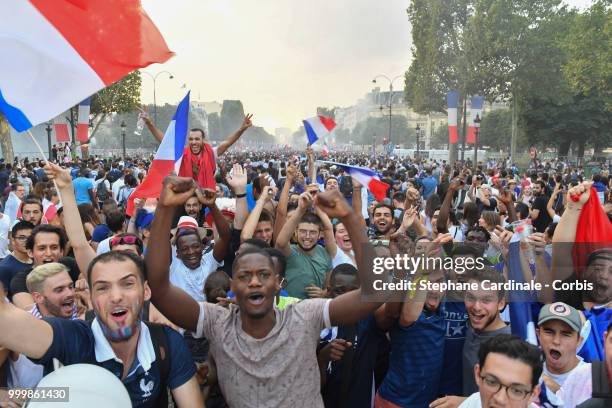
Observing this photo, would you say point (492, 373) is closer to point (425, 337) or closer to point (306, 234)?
point (425, 337)

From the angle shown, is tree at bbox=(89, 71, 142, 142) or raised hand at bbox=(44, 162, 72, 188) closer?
raised hand at bbox=(44, 162, 72, 188)

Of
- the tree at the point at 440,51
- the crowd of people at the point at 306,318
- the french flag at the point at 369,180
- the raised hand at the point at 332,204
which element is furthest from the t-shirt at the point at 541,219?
the tree at the point at 440,51

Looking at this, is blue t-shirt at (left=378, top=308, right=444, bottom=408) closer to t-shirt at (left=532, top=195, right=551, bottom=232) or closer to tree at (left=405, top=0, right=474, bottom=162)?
t-shirt at (left=532, top=195, right=551, bottom=232)

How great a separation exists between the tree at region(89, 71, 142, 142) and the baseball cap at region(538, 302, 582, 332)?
3776 cm

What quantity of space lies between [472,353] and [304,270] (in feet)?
5.66

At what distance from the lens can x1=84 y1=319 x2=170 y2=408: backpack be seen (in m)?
2.43

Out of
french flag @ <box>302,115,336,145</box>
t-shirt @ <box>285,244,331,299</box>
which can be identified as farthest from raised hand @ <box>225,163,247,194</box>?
french flag @ <box>302,115,336,145</box>

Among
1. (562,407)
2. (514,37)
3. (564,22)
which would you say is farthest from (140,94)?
(562,407)

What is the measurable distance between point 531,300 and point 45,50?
12.7ft

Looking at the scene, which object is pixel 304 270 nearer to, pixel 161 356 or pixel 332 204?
pixel 332 204

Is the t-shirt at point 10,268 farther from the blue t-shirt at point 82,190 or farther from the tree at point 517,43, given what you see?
the tree at point 517,43

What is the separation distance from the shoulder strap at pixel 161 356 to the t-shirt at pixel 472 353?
1.71 meters

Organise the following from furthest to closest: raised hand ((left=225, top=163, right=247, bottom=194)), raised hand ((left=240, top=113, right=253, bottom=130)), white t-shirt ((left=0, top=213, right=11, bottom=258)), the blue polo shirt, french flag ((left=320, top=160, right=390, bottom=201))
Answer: raised hand ((left=240, top=113, right=253, bottom=130))
white t-shirt ((left=0, top=213, right=11, bottom=258))
french flag ((left=320, top=160, right=390, bottom=201))
raised hand ((left=225, top=163, right=247, bottom=194))
the blue polo shirt

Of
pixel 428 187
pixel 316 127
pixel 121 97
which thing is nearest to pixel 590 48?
pixel 428 187
